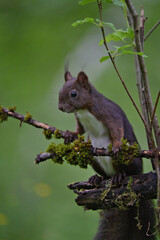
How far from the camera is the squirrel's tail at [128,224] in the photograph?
101 inches

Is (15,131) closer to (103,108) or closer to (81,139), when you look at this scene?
(103,108)

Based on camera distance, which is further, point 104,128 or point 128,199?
point 104,128

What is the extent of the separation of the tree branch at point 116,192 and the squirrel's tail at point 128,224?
0.31 metres

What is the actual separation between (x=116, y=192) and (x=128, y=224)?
1.38 feet

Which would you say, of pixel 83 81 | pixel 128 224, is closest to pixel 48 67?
pixel 83 81

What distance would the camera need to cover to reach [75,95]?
2.92 meters

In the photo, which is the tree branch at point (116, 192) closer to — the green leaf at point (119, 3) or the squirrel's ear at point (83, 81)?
the squirrel's ear at point (83, 81)

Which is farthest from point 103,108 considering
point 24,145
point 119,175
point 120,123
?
point 24,145

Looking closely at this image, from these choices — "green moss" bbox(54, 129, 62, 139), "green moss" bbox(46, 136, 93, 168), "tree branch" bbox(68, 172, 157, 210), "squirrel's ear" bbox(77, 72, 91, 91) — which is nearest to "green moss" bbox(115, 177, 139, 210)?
"tree branch" bbox(68, 172, 157, 210)

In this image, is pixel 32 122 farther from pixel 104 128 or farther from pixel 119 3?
pixel 119 3

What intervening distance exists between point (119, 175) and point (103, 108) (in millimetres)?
630

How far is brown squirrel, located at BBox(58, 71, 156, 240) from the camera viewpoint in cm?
269

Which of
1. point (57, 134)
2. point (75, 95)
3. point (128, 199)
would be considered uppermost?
point (75, 95)

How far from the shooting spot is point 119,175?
2570mm
